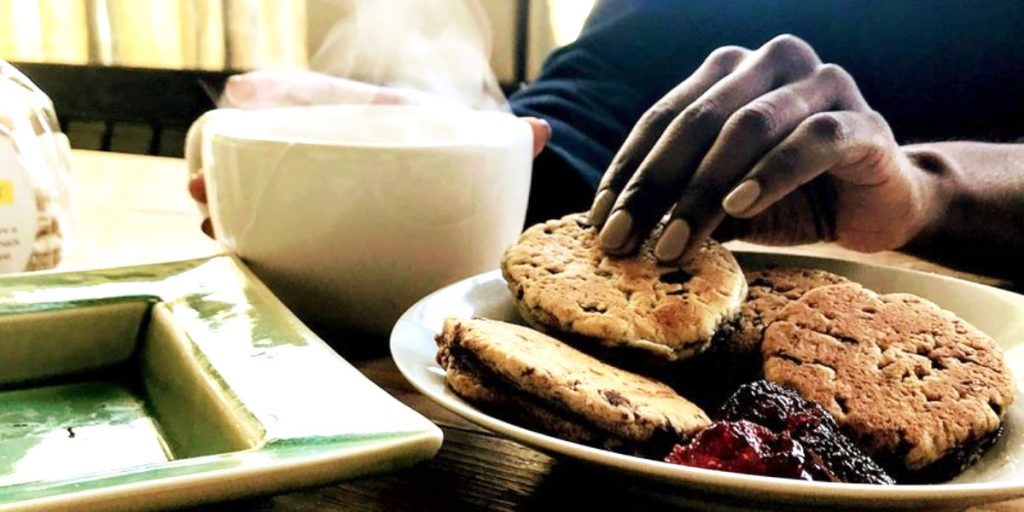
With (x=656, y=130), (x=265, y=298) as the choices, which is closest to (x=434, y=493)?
(x=265, y=298)

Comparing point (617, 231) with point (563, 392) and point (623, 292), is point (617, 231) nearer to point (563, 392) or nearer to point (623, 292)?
point (623, 292)

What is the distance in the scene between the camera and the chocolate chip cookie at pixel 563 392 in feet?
1.30

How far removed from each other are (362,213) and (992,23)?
1.14 metres

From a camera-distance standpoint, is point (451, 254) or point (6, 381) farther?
point (451, 254)

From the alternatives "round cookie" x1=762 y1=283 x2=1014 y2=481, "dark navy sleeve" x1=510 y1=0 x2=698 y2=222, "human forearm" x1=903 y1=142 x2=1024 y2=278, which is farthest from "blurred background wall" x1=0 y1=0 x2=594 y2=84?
"round cookie" x1=762 y1=283 x2=1014 y2=481

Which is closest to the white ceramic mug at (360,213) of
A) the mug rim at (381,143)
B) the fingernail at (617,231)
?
the mug rim at (381,143)

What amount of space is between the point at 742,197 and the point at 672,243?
2.5 inches

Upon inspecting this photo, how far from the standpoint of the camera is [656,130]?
2.35 ft

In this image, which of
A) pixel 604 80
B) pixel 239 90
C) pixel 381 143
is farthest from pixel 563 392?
pixel 604 80

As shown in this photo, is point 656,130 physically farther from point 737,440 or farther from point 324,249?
point 737,440

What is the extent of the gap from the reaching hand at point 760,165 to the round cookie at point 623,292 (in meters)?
0.02

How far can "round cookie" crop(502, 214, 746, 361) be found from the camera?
478 millimetres

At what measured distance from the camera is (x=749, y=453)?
1.22 ft

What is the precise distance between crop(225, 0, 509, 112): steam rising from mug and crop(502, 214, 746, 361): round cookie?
1.31ft
